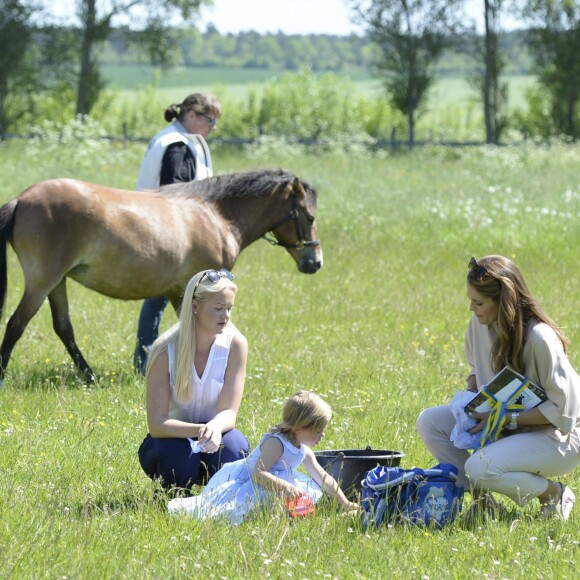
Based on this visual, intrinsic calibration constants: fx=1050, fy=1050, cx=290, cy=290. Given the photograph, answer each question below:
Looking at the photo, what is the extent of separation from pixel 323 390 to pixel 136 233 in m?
1.93

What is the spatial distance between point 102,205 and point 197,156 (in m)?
1.10

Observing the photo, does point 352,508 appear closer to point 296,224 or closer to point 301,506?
point 301,506

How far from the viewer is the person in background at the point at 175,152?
8.48 m

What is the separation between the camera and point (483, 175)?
75.6 feet

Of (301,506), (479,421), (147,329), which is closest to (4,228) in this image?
(147,329)

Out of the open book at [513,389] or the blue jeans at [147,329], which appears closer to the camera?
the open book at [513,389]

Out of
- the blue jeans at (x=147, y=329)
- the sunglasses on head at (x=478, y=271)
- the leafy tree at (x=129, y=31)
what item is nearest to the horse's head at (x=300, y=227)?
the blue jeans at (x=147, y=329)

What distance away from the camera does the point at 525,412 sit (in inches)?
197

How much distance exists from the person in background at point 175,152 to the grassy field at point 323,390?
14.7 inches

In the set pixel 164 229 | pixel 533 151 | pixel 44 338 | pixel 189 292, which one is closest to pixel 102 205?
pixel 164 229

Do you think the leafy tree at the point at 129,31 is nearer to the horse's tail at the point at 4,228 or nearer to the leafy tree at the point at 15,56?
the leafy tree at the point at 15,56

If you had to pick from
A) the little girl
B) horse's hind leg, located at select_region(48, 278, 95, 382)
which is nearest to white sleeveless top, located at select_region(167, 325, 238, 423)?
the little girl

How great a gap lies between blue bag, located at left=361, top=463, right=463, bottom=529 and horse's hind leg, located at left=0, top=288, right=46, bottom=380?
3757 millimetres

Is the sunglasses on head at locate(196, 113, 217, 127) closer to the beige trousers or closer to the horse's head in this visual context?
the horse's head
